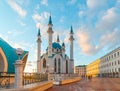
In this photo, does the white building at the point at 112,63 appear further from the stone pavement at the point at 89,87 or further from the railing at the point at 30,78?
the railing at the point at 30,78

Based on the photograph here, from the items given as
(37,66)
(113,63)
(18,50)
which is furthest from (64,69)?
(18,50)

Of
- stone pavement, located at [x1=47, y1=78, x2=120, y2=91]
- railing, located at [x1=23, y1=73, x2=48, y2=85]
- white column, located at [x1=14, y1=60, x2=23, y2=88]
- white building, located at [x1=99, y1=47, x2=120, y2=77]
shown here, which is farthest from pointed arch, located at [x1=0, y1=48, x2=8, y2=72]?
white building, located at [x1=99, y1=47, x2=120, y2=77]

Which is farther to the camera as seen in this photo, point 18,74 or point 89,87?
point 89,87

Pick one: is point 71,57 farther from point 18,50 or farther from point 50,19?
point 18,50

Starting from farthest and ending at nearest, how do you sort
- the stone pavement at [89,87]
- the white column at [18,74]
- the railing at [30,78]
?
the stone pavement at [89,87] → the railing at [30,78] → the white column at [18,74]

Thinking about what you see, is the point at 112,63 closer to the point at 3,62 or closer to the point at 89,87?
the point at 3,62

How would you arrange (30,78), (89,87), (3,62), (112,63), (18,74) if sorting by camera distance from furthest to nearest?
(112,63)
(3,62)
(89,87)
(30,78)
(18,74)

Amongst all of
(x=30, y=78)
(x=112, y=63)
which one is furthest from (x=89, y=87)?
(x=112, y=63)

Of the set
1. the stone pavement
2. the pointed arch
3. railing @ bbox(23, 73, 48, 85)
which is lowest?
the stone pavement

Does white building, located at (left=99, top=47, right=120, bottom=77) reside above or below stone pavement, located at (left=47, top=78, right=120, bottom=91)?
above

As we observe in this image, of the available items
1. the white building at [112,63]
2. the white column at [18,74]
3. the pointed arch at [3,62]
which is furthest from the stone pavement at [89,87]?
the white building at [112,63]

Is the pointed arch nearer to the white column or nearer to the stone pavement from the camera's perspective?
the stone pavement

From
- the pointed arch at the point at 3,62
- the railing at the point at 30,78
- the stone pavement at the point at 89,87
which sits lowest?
the stone pavement at the point at 89,87

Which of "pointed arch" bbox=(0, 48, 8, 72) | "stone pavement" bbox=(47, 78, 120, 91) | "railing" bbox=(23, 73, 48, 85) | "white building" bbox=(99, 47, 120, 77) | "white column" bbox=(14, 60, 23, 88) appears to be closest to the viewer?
"white column" bbox=(14, 60, 23, 88)
